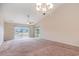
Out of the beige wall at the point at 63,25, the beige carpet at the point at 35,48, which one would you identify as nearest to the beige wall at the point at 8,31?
the beige carpet at the point at 35,48

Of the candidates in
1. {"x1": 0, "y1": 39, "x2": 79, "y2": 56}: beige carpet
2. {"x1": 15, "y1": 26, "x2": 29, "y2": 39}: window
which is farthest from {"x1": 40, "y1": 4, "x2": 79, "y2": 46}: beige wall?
{"x1": 15, "y1": 26, "x2": 29, "y2": 39}: window

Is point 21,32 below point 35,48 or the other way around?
the other way around

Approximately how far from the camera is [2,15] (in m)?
1.93

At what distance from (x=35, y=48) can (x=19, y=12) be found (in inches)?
25.8

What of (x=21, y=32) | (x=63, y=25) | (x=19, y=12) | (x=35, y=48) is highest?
(x=19, y=12)

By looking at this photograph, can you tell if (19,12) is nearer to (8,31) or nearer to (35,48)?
(8,31)

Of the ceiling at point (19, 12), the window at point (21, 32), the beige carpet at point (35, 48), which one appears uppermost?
the ceiling at point (19, 12)

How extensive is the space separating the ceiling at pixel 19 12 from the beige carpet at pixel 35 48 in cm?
37

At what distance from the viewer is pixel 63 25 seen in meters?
2.04

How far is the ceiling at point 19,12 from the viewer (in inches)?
74.4

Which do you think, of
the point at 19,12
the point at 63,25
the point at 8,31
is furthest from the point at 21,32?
the point at 63,25

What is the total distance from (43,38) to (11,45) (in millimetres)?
564

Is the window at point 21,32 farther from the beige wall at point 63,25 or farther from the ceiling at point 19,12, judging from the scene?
the beige wall at point 63,25

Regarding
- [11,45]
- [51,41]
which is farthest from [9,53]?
[51,41]
